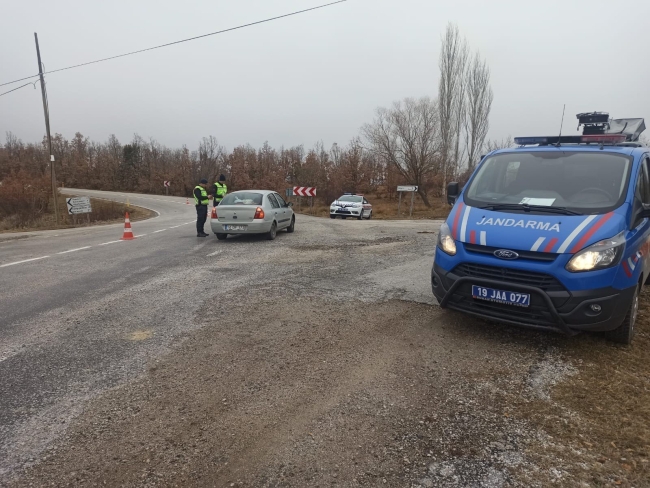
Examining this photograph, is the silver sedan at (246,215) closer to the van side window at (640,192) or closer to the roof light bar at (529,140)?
the roof light bar at (529,140)

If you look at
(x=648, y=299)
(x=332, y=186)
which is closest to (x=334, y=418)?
(x=648, y=299)

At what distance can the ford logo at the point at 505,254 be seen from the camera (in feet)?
12.4

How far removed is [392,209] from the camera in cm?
3969

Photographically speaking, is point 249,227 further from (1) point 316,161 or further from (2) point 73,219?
(1) point 316,161

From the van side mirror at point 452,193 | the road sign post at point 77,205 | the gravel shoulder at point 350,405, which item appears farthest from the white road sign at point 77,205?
the van side mirror at point 452,193

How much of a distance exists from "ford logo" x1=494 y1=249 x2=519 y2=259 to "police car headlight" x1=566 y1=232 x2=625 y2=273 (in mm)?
433

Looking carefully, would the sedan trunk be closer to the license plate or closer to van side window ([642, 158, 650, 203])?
the license plate

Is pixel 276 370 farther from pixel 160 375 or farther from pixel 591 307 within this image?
pixel 591 307

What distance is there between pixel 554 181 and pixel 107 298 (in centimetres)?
602

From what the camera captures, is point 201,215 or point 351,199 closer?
point 201,215

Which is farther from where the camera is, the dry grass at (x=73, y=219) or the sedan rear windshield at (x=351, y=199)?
the sedan rear windshield at (x=351, y=199)

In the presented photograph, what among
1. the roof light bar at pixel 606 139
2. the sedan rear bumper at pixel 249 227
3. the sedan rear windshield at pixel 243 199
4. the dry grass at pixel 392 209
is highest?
the roof light bar at pixel 606 139

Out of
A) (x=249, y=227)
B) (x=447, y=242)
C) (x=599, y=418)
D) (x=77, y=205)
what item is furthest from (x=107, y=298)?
(x=77, y=205)

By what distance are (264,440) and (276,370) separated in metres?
0.97
